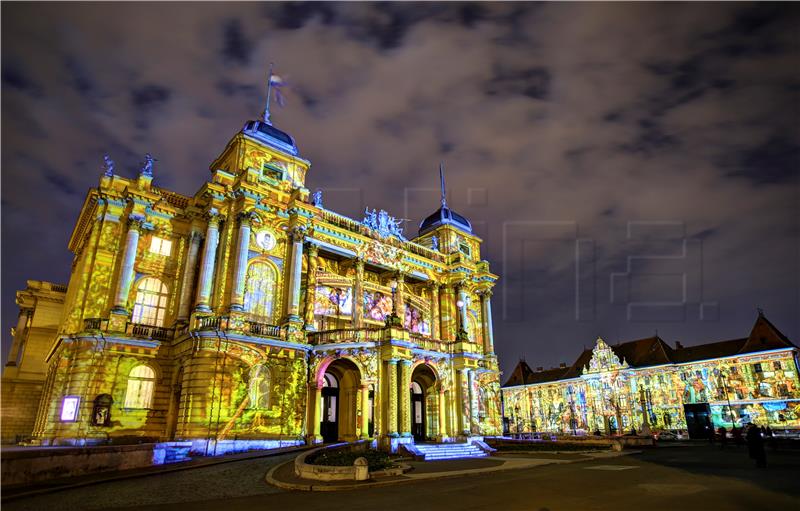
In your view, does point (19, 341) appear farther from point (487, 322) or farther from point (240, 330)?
point (487, 322)

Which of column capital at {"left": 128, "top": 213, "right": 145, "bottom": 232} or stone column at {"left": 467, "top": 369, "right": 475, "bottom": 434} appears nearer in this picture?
column capital at {"left": 128, "top": 213, "right": 145, "bottom": 232}

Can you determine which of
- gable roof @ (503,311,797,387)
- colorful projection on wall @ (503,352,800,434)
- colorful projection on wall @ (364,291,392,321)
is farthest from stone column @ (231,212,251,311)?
gable roof @ (503,311,797,387)

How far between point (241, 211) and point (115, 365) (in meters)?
11.6

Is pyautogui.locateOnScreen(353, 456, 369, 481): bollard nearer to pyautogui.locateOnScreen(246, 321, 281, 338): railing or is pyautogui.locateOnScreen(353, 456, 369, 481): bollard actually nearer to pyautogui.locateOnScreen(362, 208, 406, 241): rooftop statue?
pyautogui.locateOnScreen(246, 321, 281, 338): railing

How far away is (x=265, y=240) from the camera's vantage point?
31438 mm

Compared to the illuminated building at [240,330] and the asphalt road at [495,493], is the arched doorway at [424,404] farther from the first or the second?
the asphalt road at [495,493]

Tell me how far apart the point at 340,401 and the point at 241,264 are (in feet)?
38.5

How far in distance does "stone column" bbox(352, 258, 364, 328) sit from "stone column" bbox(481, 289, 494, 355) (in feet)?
47.1

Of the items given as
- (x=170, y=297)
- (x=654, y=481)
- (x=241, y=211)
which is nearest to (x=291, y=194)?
(x=241, y=211)

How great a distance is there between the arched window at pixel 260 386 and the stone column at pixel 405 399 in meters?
8.20

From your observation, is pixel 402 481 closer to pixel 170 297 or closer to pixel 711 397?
pixel 170 297

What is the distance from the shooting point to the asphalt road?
33.8 ft

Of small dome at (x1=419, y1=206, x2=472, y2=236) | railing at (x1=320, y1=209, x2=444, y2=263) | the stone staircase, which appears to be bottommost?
the stone staircase

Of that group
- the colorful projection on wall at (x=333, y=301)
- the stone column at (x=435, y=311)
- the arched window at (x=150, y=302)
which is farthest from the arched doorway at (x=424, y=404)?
the arched window at (x=150, y=302)
